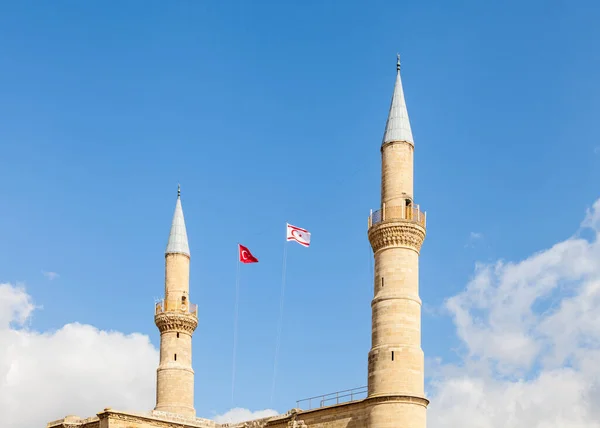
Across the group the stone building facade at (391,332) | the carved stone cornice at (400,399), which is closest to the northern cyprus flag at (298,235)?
the stone building facade at (391,332)

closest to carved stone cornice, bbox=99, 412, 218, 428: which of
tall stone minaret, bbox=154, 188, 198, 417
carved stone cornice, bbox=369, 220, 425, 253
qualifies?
tall stone minaret, bbox=154, 188, 198, 417

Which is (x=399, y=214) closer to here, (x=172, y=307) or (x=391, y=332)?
(x=391, y=332)

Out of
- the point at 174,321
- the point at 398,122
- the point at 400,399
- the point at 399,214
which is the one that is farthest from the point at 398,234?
the point at 174,321

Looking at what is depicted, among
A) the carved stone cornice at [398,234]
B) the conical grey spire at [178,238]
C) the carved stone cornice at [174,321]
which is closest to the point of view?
the carved stone cornice at [398,234]

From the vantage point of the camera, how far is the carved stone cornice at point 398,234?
42094 millimetres

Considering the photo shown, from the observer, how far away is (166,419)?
4819 cm

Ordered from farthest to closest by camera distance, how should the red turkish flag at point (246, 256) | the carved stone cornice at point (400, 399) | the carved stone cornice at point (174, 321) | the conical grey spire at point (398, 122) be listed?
the carved stone cornice at point (174, 321) < the red turkish flag at point (246, 256) < the conical grey spire at point (398, 122) < the carved stone cornice at point (400, 399)

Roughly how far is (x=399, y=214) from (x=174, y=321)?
65.5 ft

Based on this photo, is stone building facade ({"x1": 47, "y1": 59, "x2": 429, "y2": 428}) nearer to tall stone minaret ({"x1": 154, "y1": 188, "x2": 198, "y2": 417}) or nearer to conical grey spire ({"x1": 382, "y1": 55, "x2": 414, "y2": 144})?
conical grey spire ({"x1": 382, "y1": 55, "x2": 414, "y2": 144})

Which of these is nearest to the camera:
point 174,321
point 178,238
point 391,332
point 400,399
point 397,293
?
point 400,399

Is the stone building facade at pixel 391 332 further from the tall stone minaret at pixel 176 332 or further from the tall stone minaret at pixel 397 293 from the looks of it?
the tall stone minaret at pixel 176 332

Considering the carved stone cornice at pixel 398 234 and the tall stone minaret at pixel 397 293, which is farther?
the carved stone cornice at pixel 398 234

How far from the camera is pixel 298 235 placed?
46750 mm

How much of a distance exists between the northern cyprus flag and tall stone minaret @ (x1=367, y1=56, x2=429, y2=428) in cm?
446
